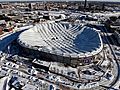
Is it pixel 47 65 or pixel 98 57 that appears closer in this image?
pixel 47 65

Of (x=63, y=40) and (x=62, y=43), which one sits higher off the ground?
(x=62, y=43)

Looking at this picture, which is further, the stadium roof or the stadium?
the stadium roof

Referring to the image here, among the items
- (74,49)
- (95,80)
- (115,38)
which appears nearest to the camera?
(95,80)

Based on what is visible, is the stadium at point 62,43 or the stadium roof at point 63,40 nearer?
the stadium at point 62,43

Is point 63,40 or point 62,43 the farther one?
point 63,40

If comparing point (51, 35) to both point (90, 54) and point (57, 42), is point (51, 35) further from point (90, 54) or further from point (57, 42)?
point (90, 54)

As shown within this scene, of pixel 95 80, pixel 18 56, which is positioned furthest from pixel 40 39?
pixel 95 80
